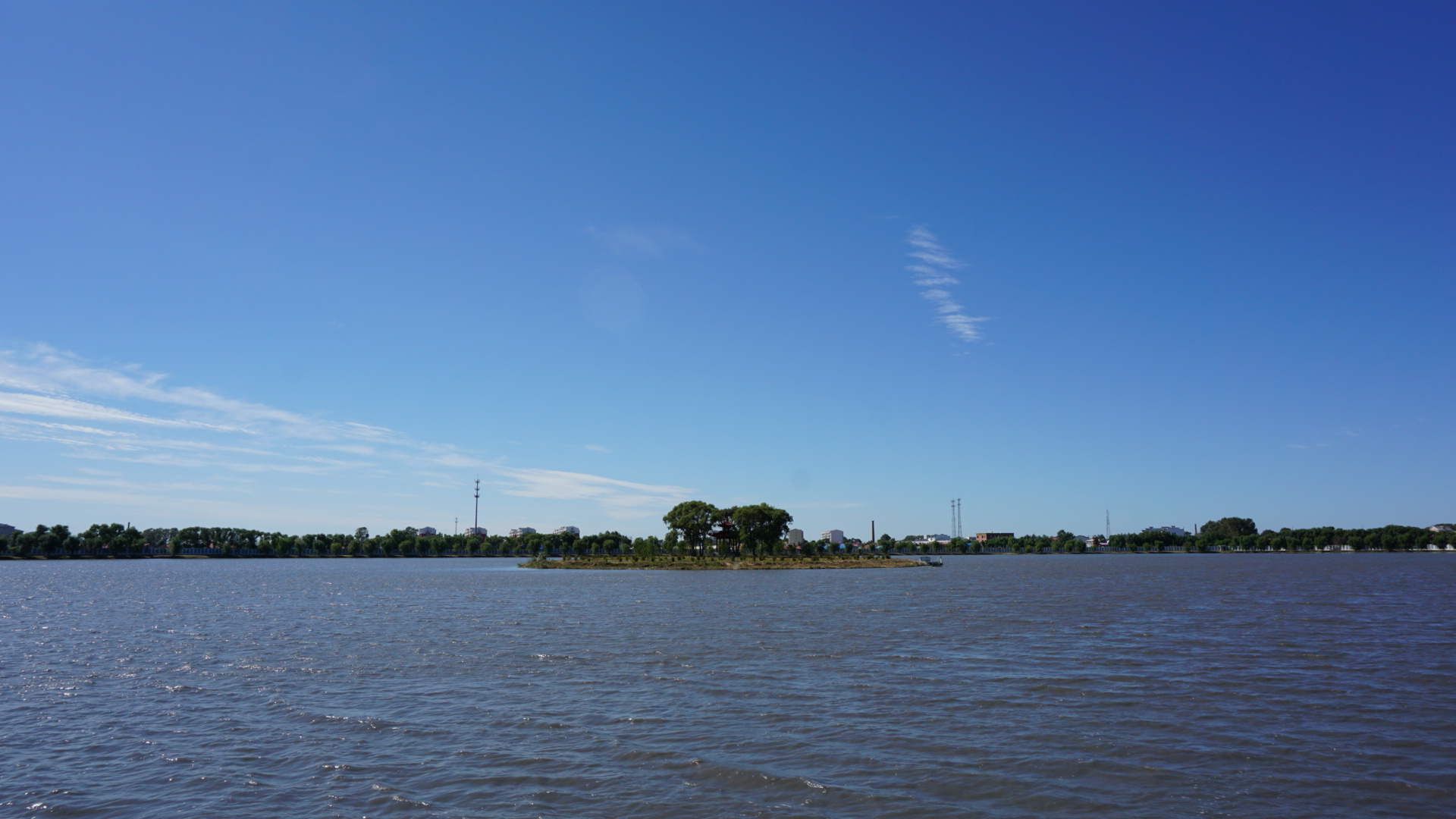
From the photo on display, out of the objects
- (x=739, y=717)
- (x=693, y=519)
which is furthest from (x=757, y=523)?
(x=739, y=717)

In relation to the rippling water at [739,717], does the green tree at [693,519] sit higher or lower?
higher

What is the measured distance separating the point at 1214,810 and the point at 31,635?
67.5 meters

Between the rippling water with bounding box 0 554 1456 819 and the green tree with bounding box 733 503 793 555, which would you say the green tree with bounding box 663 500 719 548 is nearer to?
the green tree with bounding box 733 503 793 555

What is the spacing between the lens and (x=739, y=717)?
26.0 meters

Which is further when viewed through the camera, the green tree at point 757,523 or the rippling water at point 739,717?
the green tree at point 757,523

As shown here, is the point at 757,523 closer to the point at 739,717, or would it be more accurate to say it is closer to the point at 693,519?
the point at 693,519

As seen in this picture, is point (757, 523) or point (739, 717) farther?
point (757, 523)

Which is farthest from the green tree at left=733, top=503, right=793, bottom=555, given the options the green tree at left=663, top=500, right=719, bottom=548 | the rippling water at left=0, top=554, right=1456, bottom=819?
the rippling water at left=0, top=554, right=1456, bottom=819

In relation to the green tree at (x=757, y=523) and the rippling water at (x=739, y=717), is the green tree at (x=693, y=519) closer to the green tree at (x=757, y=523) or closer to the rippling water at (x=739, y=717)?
the green tree at (x=757, y=523)

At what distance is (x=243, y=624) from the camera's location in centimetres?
5925

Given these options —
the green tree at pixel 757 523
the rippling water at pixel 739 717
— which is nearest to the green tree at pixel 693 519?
the green tree at pixel 757 523

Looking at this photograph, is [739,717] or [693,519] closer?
[739,717]

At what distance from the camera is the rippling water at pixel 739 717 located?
59.5 feet

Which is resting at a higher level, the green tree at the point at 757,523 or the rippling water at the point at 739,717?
the green tree at the point at 757,523
